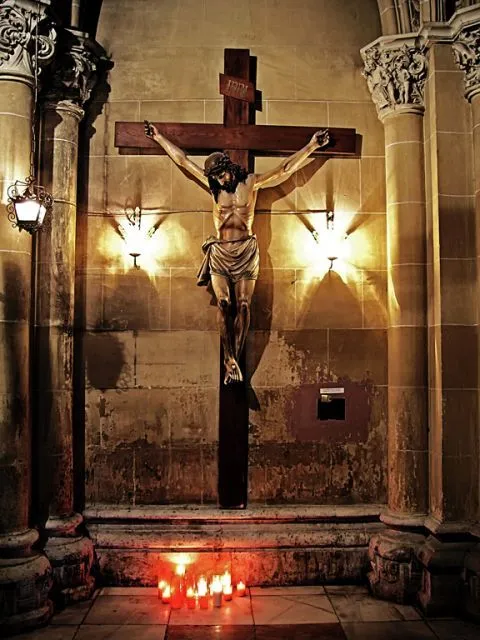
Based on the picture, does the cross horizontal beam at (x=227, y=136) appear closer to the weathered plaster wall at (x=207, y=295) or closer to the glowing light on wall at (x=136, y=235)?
the weathered plaster wall at (x=207, y=295)

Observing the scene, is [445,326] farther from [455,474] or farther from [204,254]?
[204,254]

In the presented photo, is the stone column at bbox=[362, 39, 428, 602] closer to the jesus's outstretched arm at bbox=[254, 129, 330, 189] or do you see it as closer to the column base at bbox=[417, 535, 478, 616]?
the column base at bbox=[417, 535, 478, 616]

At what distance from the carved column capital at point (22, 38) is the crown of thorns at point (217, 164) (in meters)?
1.84

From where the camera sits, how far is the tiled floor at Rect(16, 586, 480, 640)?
17.8 feet

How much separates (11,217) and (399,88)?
13.5ft

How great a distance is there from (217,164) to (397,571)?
4363 millimetres

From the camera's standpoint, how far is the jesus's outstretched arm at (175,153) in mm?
6723

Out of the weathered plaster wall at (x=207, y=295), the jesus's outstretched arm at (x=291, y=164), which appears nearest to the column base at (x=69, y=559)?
the weathered plaster wall at (x=207, y=295)

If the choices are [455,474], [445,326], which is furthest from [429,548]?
[445,326]

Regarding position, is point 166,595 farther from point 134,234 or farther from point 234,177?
point 234,177

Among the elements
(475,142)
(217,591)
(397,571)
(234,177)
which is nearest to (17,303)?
(234,177)

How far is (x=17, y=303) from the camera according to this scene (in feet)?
19.7

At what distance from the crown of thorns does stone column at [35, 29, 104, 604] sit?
144cm

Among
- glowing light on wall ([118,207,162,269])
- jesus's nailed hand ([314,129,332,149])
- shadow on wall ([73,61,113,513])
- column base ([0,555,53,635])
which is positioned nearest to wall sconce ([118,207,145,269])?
glowing light on wall ([118,207,162,269])
